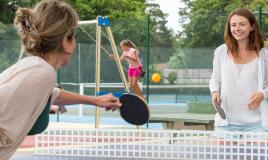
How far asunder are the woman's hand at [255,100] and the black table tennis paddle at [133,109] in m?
0.98

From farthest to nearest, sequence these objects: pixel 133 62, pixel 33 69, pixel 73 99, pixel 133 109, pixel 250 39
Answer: pixel 133 62, pixel 250 39, pixel 133 109, pixel 73 99, pixel 33 69

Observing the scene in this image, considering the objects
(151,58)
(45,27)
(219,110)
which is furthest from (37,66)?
(151,58)

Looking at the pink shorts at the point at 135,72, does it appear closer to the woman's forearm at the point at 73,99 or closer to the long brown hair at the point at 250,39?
the long brown hair at the point at 250,39

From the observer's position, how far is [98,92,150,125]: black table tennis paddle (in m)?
3.50

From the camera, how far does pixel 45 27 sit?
2287 mm

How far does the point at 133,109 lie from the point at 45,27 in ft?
4.31

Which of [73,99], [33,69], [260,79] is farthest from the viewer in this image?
[260,79]

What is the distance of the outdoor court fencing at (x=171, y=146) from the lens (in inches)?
165

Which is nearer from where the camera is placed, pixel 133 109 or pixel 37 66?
pixel 37 66

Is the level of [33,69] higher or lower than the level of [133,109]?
higher

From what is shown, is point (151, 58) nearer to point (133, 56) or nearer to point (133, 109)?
point (133, 56)

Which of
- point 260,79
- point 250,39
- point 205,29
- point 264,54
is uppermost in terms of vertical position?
point 205,29

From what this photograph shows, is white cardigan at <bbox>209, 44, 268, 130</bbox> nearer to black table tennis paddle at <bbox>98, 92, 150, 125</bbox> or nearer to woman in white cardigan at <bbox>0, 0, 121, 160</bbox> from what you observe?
black table tennis paddle at <bbox>98, 92, 150, 125</bbox>

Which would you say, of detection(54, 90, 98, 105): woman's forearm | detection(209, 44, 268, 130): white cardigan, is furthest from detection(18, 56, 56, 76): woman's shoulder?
detection(209, 44, 268, 130): white cardigan
